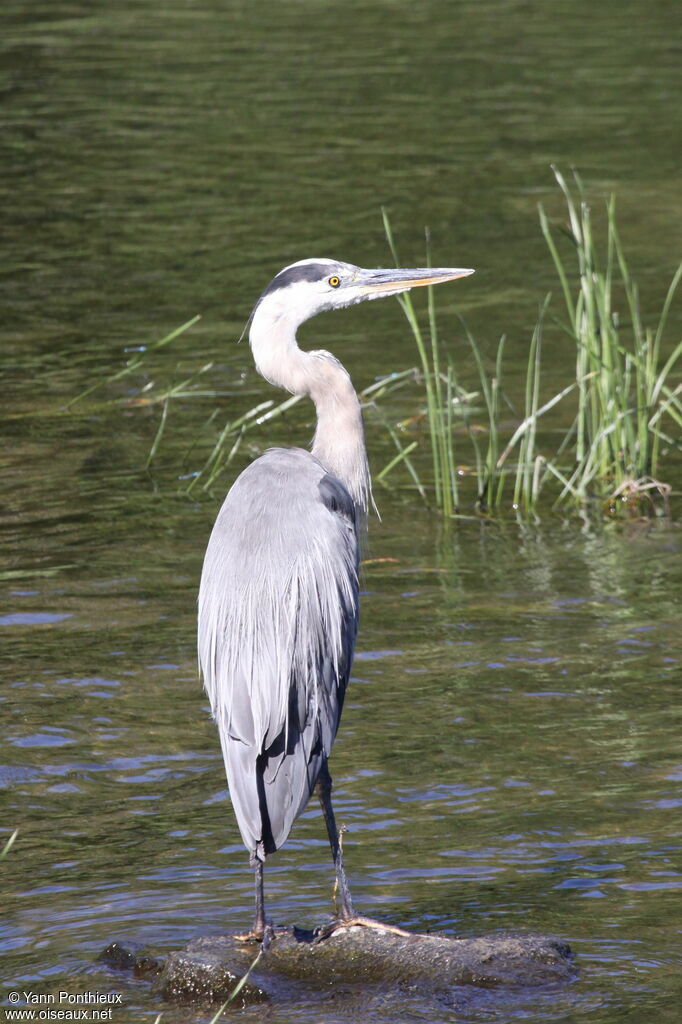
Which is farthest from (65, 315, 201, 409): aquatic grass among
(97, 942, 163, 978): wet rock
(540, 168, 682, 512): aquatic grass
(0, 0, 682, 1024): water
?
(97, 942, 163, 978): wet rock

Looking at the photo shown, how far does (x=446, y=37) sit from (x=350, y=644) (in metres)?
19.0

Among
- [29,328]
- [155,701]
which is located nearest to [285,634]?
[155,701]

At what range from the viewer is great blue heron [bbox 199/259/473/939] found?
455cm

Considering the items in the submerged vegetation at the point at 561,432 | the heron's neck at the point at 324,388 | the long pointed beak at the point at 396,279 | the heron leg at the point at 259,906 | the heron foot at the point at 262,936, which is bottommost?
the heron foot at the point at 262,936

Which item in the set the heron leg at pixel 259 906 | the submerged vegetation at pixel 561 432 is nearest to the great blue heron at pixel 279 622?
the heron leg at pixel 259 906

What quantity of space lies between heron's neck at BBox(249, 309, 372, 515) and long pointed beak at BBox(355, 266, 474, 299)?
1.12 feet

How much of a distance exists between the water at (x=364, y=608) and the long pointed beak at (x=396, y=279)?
178 cm

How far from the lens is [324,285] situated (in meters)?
5.50

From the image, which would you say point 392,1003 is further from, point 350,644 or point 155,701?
point 155,701

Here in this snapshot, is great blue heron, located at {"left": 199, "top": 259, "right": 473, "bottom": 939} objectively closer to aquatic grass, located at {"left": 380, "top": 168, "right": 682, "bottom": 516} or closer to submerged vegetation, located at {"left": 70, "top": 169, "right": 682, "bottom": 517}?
submerged vegetation, located at {"left": 70, "top": 169, "right": 682, "bottom": 517}

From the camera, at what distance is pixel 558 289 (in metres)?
12.4

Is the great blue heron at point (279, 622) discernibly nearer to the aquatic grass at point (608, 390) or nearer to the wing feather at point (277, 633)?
the wing feather at point (277, 633)

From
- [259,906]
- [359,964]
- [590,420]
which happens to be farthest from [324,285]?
[590,420]

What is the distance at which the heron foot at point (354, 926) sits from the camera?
4.50 metres
